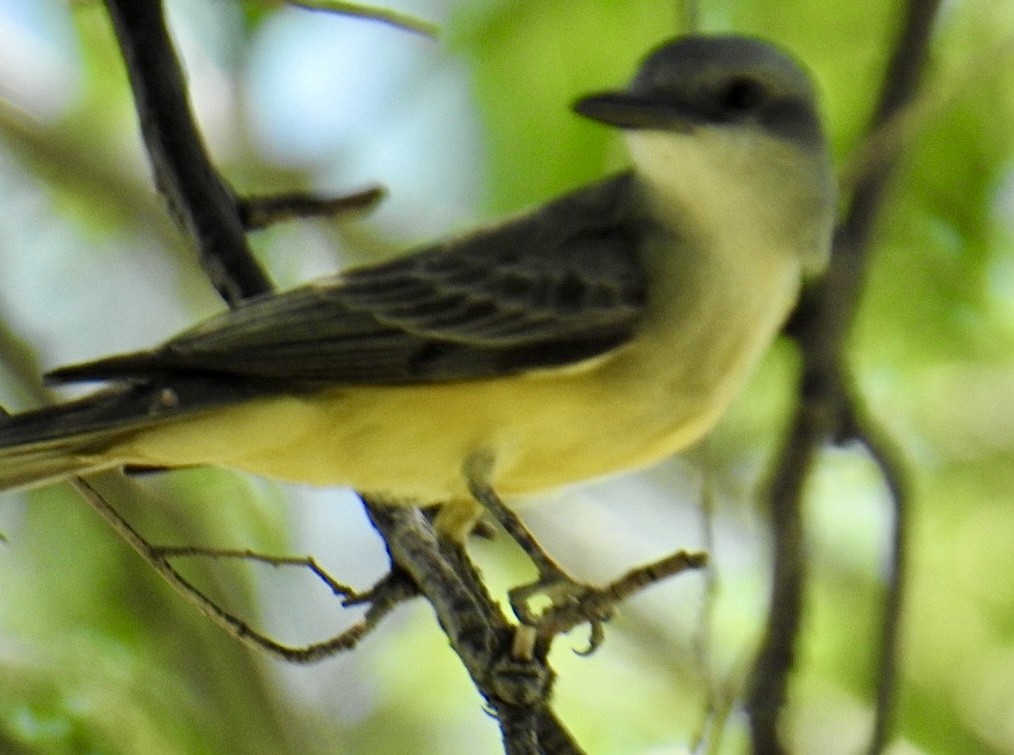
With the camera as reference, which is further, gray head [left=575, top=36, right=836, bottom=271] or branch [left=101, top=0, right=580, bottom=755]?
gray head [left=575, top=36, right=836, bottom=271]

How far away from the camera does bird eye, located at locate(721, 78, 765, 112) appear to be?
207 inches

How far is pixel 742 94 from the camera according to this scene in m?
5.30

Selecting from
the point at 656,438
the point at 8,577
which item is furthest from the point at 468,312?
the point at 8,577

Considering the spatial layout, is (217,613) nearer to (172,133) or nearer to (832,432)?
(172,133)

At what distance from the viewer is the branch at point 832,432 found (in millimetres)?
4719

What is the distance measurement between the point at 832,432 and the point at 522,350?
1003 mm

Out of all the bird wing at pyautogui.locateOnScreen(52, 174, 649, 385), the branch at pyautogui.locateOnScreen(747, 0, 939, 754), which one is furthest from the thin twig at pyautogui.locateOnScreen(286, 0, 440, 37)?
the branch at pyautogui.locateOnScreen(747, 0, 939, 754)

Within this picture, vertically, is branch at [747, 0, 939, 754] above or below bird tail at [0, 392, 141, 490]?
below

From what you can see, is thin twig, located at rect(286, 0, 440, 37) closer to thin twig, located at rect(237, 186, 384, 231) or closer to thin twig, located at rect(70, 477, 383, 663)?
thin twig, located at rect(237, 186, 384, 231)

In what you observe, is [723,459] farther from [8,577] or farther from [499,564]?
[8,577]

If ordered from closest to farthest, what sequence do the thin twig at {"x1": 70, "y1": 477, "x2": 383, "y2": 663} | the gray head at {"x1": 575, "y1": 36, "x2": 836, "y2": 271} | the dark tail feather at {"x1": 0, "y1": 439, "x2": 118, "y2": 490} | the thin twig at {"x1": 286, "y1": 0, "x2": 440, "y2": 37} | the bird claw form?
the bird claw
the thin twig at {"x1": 70, "y1": 477, "x2": 383, "y2": 663}
the dark tail feather at {"x1": 0, "y1": 439, "x2": 118, "y2": 490}
the thin twig at {"x1": 286, "y1": 0, "x2": 440, "y2": 37}
the gray head at {"x1": 575, "y1": 36, "x2": 836, "y2": 271}

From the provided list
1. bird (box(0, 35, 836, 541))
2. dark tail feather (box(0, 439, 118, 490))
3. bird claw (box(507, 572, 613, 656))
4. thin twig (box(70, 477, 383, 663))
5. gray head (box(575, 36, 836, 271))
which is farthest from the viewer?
gray head (box(575, 36, 836, 271))

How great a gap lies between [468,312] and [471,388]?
346 millimetres

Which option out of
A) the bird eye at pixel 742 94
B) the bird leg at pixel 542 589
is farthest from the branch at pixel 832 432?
the bird leg at pixel 542 589
